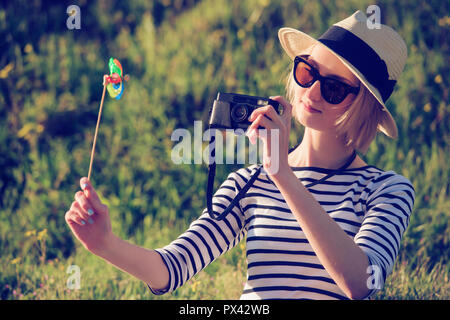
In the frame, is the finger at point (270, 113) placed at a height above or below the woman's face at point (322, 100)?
below

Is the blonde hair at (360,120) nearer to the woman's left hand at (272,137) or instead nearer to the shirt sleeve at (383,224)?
the shirt sleeve at (383,224)

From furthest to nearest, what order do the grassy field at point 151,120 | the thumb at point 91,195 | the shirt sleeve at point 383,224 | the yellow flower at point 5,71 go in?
the yellow flower at point 5,71 → the grassy field at point 151,120 → the shirt sleeve at point 383,224 → the thumb at point 91,195

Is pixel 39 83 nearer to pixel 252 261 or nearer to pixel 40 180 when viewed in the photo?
pixel 40 180

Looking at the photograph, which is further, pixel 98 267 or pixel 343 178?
pixel 98 267

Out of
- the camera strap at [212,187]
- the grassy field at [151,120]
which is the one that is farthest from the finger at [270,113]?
the grassy field at [151,120]

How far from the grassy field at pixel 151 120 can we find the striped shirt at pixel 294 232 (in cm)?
89

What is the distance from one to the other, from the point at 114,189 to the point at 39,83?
1.47 metres

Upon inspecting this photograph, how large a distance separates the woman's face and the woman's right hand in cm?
86

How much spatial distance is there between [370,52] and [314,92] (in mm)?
280

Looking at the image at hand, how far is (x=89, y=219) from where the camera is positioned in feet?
5.38

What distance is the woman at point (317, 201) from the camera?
1664 millimetres

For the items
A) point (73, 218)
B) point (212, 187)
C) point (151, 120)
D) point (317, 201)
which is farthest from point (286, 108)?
point (151, 120)

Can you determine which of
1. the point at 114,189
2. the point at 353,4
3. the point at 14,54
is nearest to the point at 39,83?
the point at 14,54
